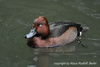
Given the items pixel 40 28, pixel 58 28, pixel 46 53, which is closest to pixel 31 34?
pixel 40 28

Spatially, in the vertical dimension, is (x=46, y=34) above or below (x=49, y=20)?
above

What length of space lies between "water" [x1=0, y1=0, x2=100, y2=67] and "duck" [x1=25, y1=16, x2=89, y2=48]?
0.20 metres

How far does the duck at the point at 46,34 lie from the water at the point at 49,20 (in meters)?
0.20

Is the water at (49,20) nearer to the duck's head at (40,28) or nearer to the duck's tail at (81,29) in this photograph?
the duck's tail at (81,29)

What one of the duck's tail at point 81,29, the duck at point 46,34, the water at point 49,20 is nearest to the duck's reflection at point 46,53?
the water at point 49,20

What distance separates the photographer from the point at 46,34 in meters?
9.47

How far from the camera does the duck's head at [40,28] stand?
30.2 feet

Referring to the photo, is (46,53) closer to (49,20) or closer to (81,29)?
(81,29)

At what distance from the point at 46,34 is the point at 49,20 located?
2.04 metres

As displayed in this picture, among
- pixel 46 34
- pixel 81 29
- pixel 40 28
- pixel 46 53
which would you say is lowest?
pixel 46 53

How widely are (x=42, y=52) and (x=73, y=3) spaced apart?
13.7 ft

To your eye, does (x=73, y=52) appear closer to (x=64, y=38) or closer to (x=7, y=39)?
(x=64, y=38)

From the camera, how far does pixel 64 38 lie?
9.74 m

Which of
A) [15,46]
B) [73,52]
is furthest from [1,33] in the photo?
[73,52]
